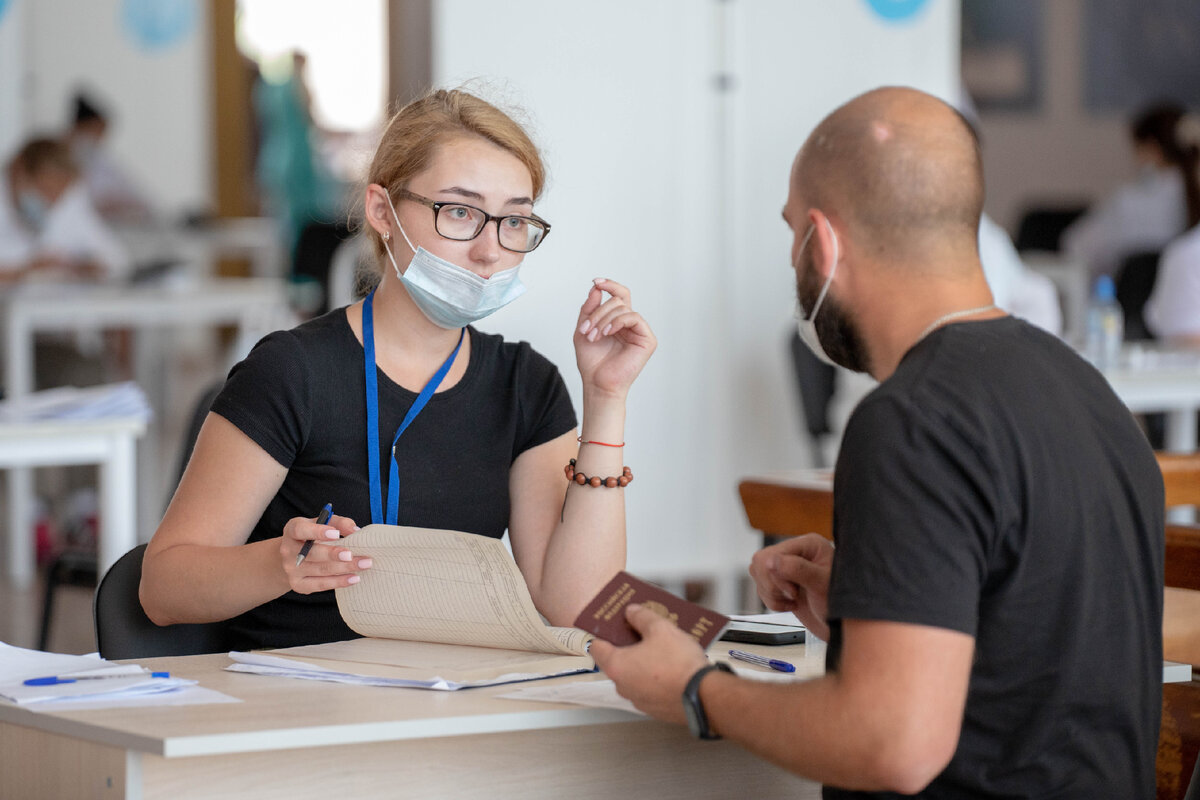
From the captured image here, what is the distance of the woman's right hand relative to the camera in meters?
1.38

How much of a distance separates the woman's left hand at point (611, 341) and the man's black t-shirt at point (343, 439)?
0.12 metres

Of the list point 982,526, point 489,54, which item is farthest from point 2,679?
point 489,54

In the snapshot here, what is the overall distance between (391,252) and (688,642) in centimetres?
83

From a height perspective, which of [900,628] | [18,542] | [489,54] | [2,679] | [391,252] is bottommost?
[18,542]

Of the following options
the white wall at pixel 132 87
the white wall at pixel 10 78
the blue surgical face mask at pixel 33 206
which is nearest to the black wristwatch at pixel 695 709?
the blue surgical face mask at pixel 33 206

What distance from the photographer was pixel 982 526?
1.03 meters

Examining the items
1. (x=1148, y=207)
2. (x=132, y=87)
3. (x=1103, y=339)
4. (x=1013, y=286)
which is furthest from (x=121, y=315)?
(x=132, y=87)

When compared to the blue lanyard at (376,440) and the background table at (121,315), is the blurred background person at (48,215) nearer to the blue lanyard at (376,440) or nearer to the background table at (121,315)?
the background table at (121,315)

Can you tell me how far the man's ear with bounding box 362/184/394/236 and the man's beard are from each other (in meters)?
0.76

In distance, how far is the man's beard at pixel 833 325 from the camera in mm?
1182

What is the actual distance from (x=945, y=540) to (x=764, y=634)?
0.54 m

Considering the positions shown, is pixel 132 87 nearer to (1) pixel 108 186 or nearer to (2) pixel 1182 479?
(1) pixel 108 186

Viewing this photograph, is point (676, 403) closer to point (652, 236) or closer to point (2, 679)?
point (652, 236)

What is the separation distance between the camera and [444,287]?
177 centimetres
